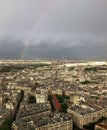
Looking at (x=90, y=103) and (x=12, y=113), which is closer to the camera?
(x=12, y=113)

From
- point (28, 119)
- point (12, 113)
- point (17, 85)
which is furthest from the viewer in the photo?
Answer: point (17, 85)

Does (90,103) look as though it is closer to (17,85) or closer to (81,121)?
(81,121)

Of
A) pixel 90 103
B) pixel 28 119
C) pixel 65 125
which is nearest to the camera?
pixel 65 125

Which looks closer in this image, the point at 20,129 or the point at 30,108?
the point at 20,129

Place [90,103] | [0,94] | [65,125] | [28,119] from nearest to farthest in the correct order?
1. [65,125]
2. [28,119]
3. [90,103]
4. [0,94]

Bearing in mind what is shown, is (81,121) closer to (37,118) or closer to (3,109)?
(37,118)

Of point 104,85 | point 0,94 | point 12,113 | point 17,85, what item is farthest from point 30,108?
point 104,85

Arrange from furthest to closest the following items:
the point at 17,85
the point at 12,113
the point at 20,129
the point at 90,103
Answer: the point at 17,85
the point at 90,103
the point at 12,113
the point at 20,129

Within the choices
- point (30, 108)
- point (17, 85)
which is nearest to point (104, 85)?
point (17, 85)
